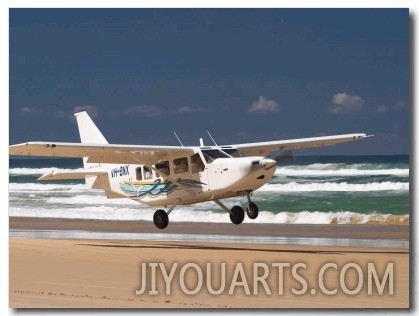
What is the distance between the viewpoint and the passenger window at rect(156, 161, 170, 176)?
18.8 meters

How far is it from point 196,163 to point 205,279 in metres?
5.11

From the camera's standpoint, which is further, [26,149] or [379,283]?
[26,149]

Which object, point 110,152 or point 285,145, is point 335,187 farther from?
point 110,152

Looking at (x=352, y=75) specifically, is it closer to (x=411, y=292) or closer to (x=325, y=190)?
(x=411, y=292)

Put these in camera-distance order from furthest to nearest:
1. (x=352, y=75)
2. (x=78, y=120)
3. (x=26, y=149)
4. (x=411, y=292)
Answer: (x=78, y=120) → (x=352, y=75) → (x=26, y=149) → (x=411, y=292)

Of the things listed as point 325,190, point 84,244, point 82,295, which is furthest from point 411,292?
point 325,190

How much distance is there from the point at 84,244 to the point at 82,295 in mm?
4839

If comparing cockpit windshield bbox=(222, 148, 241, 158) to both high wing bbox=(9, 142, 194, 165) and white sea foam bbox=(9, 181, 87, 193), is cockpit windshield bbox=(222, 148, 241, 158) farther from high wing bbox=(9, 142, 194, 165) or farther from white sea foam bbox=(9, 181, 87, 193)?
white sea foam bbox=(9, 181, 87, 193)

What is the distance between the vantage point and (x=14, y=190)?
65.4ft

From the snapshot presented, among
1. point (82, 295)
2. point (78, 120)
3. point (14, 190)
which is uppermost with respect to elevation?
point (78, 120)

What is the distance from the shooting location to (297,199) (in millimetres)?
27328

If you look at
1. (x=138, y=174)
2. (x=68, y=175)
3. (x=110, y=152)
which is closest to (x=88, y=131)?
(x=68, y=175)

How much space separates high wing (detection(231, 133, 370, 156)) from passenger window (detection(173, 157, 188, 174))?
3.02 ft

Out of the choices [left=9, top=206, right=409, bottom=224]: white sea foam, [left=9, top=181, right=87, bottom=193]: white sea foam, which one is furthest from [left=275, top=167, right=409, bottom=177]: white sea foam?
[left=9, top=181, right=87, bottom=193]: white sea foam
